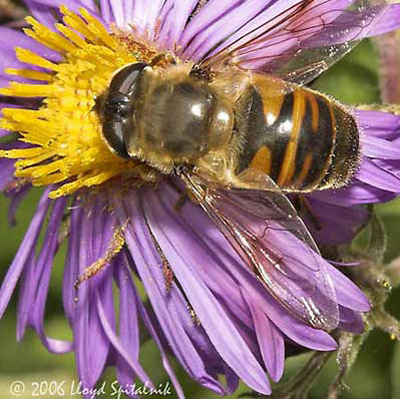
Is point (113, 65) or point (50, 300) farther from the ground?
point (113, 65)

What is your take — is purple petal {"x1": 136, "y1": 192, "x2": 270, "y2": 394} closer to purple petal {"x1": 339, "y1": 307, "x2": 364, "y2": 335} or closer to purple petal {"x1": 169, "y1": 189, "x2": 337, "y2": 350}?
purple petal {"x1": 169, "y1": 189, "x2": 337, "y2": 350}

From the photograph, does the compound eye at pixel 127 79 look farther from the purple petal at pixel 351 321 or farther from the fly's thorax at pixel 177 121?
the purple petal at pixel 351 321

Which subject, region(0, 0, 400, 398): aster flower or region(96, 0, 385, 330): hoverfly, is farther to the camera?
region(0, 0, 400, 398): aster flower

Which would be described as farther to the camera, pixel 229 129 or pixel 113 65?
pixel 113 65

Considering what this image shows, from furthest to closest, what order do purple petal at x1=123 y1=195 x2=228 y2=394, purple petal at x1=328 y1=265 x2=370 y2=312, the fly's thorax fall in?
purple petal at x1=123 y1=195 x2=228 y2=394 → purple petal at x1=328 y1=265 x2=370 y2=312 → the fly's thorax

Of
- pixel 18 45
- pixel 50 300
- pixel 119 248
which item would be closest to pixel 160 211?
pixel 119 248

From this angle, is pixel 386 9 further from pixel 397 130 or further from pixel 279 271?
pixel 279 271

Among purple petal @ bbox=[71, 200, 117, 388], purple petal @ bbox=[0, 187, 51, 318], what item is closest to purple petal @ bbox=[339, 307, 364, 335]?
purple petal @ bbox=[71, 200, 117, 388]
